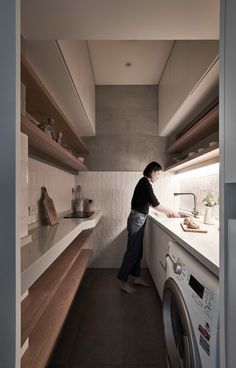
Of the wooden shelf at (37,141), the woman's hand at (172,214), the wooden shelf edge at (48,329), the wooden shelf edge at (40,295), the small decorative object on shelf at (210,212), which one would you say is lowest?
the wooden shelf edge at (48,329)

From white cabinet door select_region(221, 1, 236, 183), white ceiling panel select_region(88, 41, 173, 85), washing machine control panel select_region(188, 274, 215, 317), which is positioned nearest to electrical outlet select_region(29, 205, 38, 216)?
washing machine control panel select_region(188, 274, 215, 317)

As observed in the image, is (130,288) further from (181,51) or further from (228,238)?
(181,51)

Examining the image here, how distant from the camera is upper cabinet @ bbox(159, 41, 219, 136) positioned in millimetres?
1415

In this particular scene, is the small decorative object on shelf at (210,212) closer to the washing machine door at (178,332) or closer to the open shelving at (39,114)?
the washing machine door at (178,332)

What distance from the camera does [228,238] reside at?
64cm

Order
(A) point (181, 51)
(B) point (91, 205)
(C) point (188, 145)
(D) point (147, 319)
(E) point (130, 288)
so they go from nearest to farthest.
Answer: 1. (D) point (147, 319)
2. (A) point (181, 51)
3. (E) point (130, 288)
4. (C) point (188, 145)
5. (B) point (91, 205)

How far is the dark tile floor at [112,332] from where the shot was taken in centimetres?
142

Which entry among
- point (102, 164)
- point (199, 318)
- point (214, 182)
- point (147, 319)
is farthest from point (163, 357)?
point (102, 164)

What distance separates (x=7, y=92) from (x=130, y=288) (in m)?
2.35

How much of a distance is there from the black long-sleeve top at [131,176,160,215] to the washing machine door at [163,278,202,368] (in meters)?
1.25

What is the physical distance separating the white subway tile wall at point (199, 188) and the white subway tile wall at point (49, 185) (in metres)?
1.60

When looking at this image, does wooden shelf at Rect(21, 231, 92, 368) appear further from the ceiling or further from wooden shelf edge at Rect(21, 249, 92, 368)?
the ceiling

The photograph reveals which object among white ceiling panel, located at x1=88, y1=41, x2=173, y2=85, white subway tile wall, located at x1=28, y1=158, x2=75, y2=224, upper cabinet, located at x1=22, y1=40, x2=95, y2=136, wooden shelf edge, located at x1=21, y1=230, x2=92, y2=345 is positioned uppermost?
white ceiling panel, located at x1=88, y1=41, x2=173, y2=85

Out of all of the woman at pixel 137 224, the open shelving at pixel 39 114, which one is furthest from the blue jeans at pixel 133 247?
the open shelving at pixel 39 114
